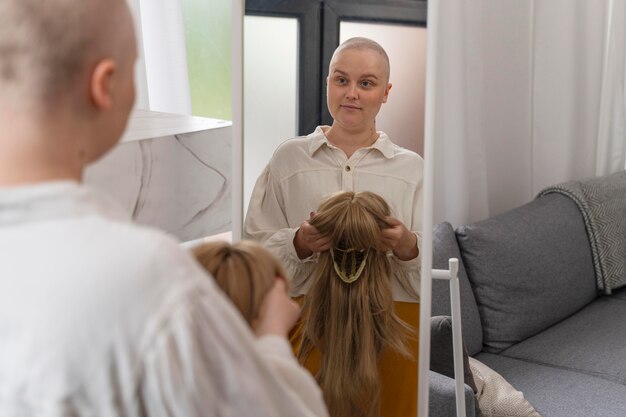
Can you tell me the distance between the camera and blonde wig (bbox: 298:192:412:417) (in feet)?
5.72

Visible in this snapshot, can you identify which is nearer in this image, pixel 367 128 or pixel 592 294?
pixel 367 128

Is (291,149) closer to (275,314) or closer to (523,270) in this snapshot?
(275,314)

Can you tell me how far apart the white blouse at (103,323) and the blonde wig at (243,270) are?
0.19m

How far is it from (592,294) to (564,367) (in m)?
0.66

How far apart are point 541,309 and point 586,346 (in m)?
0.20

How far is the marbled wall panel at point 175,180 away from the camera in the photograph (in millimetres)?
1510

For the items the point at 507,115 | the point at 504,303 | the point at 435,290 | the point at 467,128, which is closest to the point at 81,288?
the point at 435,290

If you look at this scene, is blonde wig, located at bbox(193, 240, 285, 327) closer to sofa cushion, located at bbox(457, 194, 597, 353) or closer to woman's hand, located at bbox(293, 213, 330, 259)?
woman's hand, located at bbox(293, 213, 330, 259)

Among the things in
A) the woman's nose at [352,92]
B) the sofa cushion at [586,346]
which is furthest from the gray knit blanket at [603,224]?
the woman's nose at [352,92]

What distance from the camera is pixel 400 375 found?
1828mm

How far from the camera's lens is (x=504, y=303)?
3113 mm

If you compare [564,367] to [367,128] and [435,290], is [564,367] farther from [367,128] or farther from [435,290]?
[367,128]

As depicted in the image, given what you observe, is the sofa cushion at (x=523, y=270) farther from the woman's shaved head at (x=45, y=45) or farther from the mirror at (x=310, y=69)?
the woman's shaved head at (x=45, y=45)

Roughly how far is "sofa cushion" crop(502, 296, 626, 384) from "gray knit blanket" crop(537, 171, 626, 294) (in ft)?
0.56
